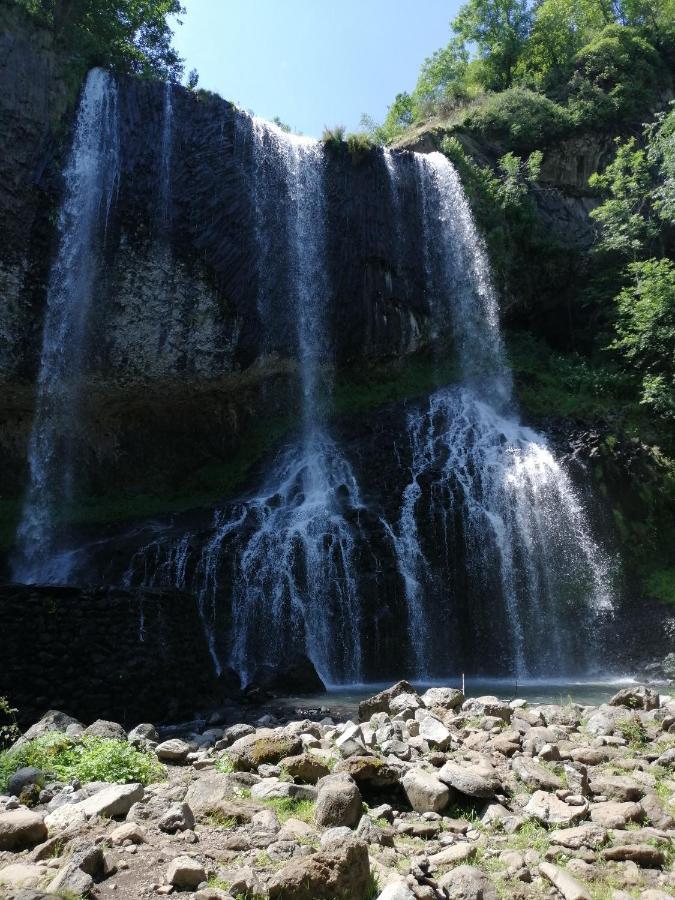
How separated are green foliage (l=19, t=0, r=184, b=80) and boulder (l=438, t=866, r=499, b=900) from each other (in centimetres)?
2075

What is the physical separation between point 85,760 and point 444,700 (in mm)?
3676

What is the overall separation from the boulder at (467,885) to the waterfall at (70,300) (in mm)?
15756

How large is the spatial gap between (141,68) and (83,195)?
6.62m

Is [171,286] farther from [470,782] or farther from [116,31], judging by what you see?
[470,782]

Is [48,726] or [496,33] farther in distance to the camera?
[496,33]

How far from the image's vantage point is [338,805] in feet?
13.3

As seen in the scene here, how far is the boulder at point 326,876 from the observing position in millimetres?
3164

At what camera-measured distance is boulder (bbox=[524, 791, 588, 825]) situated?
13.7ft

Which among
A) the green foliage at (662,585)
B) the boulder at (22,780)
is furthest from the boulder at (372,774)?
the green foliage at (662,585)

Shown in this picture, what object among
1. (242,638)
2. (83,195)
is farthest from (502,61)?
(242,638)

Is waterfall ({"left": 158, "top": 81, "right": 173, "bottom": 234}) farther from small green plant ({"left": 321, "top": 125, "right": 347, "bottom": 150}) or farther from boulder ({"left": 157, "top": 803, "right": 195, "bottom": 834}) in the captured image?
boulder ({"left": 157, "top": 803, "right": 195, "bottom": 834})

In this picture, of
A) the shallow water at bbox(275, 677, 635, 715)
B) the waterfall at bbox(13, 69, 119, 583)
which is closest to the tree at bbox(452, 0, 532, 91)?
the waterfall at bbox(13, 69, 119, 583)

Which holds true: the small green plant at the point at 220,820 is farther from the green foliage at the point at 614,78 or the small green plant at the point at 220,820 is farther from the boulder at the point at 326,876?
the green foliage at the point at 614,78

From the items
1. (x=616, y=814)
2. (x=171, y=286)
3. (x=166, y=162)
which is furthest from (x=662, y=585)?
(x=166, y=162)
